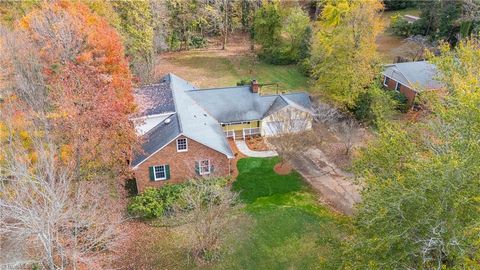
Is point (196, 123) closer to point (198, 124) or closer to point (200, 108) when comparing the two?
point (198, 124)

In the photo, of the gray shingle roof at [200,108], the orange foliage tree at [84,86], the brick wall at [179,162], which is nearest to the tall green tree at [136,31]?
the gray shingle roof at [200,108]

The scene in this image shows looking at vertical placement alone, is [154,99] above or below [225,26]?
below

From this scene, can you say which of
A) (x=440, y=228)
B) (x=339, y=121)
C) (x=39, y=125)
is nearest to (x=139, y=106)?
(x=39, y=125)

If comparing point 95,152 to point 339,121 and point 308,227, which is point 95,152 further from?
point 339,121

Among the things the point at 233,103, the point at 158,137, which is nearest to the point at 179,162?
the point at 158,137

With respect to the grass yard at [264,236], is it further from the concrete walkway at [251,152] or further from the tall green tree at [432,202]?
the tall green tree at [432,202]

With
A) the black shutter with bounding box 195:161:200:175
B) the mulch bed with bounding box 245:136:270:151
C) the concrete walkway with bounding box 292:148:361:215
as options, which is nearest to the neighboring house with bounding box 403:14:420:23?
the concrete walkway with bounding box 292:148:361:215
